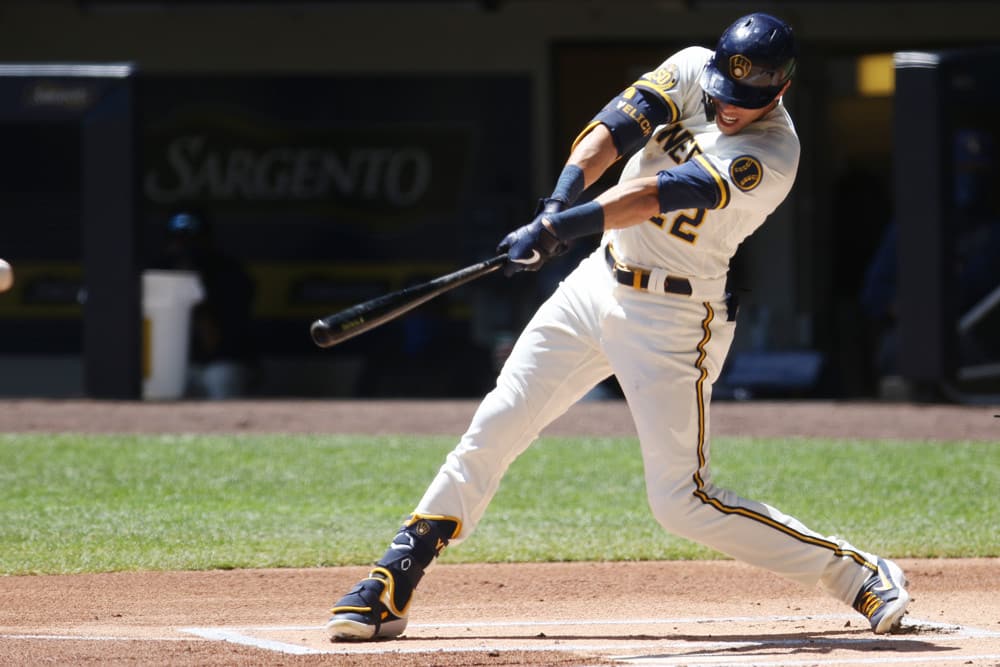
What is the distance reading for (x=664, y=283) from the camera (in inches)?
172

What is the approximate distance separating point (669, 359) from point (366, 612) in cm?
106

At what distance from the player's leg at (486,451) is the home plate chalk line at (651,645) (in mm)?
113

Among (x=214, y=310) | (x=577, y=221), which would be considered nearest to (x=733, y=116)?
(x=577, y=221)

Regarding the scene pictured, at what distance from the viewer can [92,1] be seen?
44.3 feet

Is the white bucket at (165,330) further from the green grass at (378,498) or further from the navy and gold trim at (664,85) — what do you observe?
the navy and gold trim at (664,85)

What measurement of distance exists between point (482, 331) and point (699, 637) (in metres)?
9.03

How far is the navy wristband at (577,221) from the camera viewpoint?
4098mm

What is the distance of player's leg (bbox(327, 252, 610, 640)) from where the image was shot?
4301mm

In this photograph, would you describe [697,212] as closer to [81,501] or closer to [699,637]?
[699,637]

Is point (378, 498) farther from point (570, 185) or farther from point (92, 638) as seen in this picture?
point (570, 185)

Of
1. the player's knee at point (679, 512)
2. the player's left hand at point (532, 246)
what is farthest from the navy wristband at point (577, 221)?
the player's knee at point (679, 512)

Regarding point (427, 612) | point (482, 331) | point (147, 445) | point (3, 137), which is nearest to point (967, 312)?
point (482, 331)

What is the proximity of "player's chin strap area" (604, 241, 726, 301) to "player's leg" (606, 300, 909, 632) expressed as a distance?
33 millimetres

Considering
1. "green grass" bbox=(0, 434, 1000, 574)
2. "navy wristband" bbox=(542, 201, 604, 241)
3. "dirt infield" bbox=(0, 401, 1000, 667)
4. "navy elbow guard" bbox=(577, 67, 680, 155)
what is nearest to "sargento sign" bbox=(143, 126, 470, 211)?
"green grass" bbox=(0, 434, 1000, 574)
